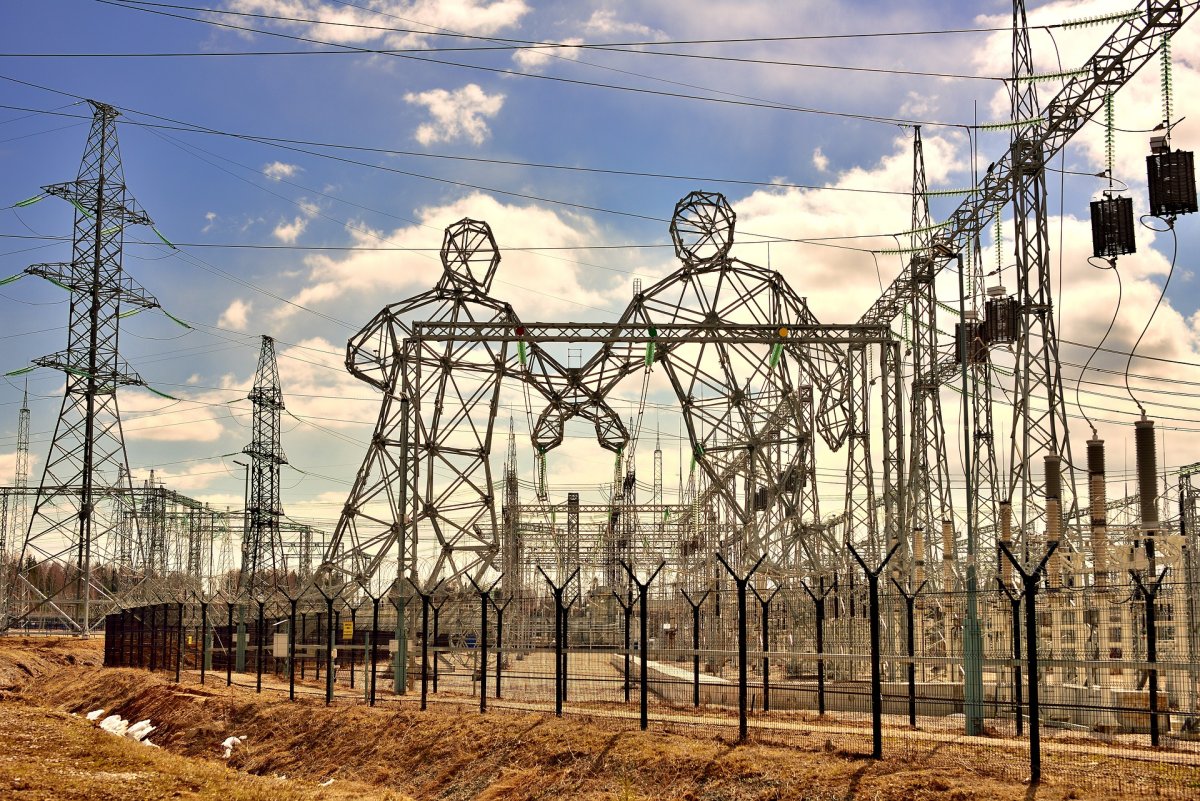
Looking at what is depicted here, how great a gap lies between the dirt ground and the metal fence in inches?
35.3

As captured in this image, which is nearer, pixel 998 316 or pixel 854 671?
pixel 854 671

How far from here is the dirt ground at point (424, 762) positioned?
48.2 ft

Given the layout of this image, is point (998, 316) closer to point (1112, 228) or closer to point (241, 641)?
point (1112, 228)

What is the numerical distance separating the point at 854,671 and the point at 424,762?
45.7 ft

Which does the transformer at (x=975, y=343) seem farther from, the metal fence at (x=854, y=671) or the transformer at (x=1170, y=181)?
the transformer at (x=1170, y=181)

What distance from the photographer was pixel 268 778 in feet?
62.4

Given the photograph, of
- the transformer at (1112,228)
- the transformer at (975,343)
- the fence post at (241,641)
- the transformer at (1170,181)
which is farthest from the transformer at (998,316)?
the fence post at (241,641)

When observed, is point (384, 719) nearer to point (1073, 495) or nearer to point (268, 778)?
point (268, 778)

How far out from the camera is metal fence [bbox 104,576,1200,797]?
16.2m

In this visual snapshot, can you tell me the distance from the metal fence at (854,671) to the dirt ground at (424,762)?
2.94 ft

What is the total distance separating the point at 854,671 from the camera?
98.4ft

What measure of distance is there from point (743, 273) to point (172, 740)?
57.6 feet

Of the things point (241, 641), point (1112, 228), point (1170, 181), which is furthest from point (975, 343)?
point (241, 641)

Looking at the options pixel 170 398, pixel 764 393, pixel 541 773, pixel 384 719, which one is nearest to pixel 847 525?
pixel 764 393
